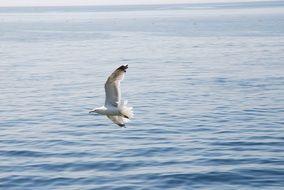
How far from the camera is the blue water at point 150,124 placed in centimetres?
3516

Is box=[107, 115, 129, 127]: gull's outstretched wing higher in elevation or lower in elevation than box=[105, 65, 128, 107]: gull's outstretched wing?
lower

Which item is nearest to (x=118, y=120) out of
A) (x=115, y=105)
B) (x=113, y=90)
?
(x=115, y=105)

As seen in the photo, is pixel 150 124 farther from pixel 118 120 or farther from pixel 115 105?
pixel 115 105

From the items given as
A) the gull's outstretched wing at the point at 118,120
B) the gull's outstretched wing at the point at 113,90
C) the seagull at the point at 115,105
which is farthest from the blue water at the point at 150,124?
the gull's outstretched wing at the point at 113,90

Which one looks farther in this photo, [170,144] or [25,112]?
[25,112]

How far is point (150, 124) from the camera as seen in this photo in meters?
48.9

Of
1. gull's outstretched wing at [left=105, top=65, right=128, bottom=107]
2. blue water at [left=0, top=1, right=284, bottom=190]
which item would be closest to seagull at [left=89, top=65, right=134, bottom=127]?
gull's outstretched wing at [left=105, top=65, right=128, bottom=107]

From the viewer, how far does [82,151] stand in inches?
1620

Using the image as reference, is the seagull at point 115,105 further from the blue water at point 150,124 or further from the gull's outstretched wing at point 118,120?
the blue water at point 150,124

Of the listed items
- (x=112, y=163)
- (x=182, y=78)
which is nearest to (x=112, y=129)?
(x=112, y=163)

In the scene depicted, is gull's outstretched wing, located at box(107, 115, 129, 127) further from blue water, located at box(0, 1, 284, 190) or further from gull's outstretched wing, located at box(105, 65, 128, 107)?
blue water, located at box(0, 1, 284, 190)

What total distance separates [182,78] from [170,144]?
2958 cm

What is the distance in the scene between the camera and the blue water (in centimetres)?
3516

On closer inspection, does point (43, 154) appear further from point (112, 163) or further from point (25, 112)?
point (25, 112)
